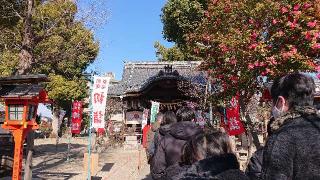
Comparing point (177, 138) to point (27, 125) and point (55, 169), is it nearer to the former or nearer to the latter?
point (27, 125)

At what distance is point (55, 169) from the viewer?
48.6 ft

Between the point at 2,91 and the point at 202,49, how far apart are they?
5205 mm

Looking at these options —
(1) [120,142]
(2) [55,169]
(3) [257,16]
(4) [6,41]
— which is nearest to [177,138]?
(3) [257,16]

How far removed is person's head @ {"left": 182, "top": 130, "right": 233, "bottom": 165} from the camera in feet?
8.30

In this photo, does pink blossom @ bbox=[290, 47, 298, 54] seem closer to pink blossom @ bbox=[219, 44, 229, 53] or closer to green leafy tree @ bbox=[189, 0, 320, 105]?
green leafy tree @ bbox=[189, 0, 320, 105]

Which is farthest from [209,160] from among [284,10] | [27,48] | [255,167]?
[27,48]

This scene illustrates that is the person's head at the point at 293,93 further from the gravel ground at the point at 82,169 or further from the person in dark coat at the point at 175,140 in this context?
the gravel ground at the point at 82,169

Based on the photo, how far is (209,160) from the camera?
2.38 m

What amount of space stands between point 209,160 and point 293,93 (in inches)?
25.4

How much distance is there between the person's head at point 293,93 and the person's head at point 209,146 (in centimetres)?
36

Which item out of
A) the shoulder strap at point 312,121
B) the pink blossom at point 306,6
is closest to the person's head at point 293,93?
the shoulder strap at point 312,121

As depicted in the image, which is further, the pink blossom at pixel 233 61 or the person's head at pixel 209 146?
the pink blossom at pixel 233 61

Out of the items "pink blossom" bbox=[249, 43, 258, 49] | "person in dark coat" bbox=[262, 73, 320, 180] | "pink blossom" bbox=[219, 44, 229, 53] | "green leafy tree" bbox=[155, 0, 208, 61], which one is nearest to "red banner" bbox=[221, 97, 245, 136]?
"pink blossom" bbox=[219, 44, 229, 53]

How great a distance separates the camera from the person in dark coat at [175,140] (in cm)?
444
